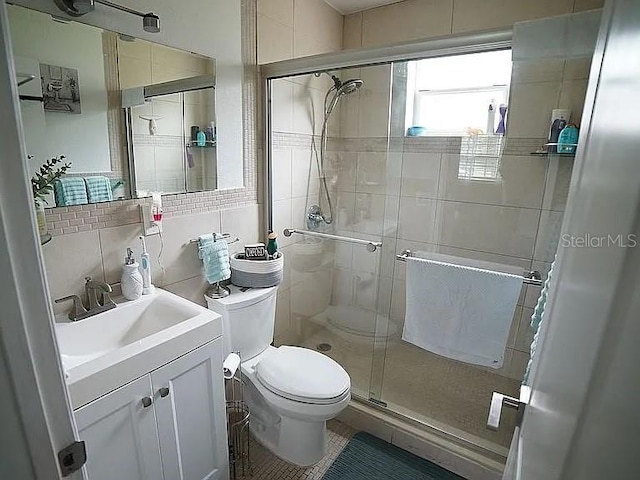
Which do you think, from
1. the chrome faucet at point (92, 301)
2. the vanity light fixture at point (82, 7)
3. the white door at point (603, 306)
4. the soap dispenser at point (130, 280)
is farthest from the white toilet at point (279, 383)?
the vanity light fixture at point (82, 7)

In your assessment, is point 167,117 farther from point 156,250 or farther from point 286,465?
point 286,465

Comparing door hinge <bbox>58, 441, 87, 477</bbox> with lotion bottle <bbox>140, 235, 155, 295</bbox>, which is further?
lotion bottle <bbox>140, 235, 155, 295</bbox>

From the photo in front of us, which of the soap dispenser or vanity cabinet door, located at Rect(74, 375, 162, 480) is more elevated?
the soap dispenser

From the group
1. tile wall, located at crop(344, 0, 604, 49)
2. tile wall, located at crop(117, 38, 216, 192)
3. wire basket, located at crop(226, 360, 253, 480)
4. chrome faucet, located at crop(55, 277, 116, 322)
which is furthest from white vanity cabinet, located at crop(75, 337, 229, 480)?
tile wall, located at crop(344, 0, 604, 49)

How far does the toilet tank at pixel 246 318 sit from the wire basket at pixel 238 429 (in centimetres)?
16

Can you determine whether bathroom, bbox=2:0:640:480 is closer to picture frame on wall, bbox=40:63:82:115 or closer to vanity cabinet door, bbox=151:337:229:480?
picture frame on wall, bbox=40:63:82:115

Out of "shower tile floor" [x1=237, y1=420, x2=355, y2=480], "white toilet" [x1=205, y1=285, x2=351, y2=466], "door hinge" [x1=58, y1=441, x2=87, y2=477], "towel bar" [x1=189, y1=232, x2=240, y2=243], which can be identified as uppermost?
"towel bar" [x1=189, y1=232, x2=240, y2=243]

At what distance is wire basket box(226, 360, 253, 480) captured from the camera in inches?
68.9

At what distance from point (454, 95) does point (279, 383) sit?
203 cm

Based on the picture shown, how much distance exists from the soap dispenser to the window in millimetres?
1754

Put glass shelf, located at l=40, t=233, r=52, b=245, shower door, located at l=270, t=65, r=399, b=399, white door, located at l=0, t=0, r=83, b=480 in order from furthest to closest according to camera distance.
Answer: shower door, located at l=270, t=65, r=399, b=399
glass shelf, located at l=40, t=233, r=52, b=245
white door, located at l=0, t=0, r=83, b=480

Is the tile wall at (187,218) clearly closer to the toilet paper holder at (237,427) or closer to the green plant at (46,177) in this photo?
the green plant at (46,177)

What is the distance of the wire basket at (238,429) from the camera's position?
1.75 m

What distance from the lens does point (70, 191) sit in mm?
1286
